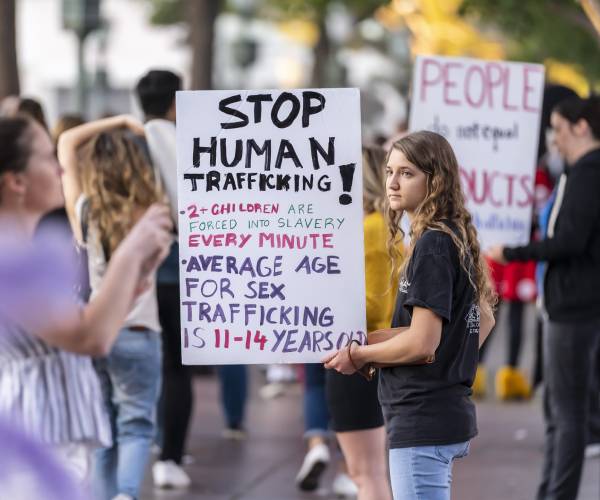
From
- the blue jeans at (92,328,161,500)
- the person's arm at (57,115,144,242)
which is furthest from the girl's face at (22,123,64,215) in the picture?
the person's arm at (57,115,144,242)

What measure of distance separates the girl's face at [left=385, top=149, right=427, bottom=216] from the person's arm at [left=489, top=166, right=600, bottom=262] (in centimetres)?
197

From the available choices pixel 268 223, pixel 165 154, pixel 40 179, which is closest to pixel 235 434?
pixel 165 154

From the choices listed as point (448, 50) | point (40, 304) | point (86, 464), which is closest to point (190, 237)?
point (86, 464)

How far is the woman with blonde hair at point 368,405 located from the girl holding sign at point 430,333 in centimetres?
118

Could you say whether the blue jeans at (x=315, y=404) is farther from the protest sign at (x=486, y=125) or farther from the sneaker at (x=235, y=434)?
the sneaker at (x=235, y=434)

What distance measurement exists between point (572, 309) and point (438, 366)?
2166 millimetres

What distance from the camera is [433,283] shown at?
176 inches

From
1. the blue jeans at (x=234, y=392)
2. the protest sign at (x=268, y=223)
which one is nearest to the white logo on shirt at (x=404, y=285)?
the protest sign at (x=268, y=223)

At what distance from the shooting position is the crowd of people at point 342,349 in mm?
3768

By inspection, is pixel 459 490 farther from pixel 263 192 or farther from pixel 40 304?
pixel 40 304

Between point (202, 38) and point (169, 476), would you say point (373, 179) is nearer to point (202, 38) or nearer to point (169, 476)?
point (169, 476)

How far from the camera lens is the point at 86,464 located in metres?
3.97

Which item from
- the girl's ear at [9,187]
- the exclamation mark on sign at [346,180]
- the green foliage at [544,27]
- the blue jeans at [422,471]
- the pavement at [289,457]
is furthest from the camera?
the green foliage at [544,27]

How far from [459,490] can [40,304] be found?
4.59 metres
